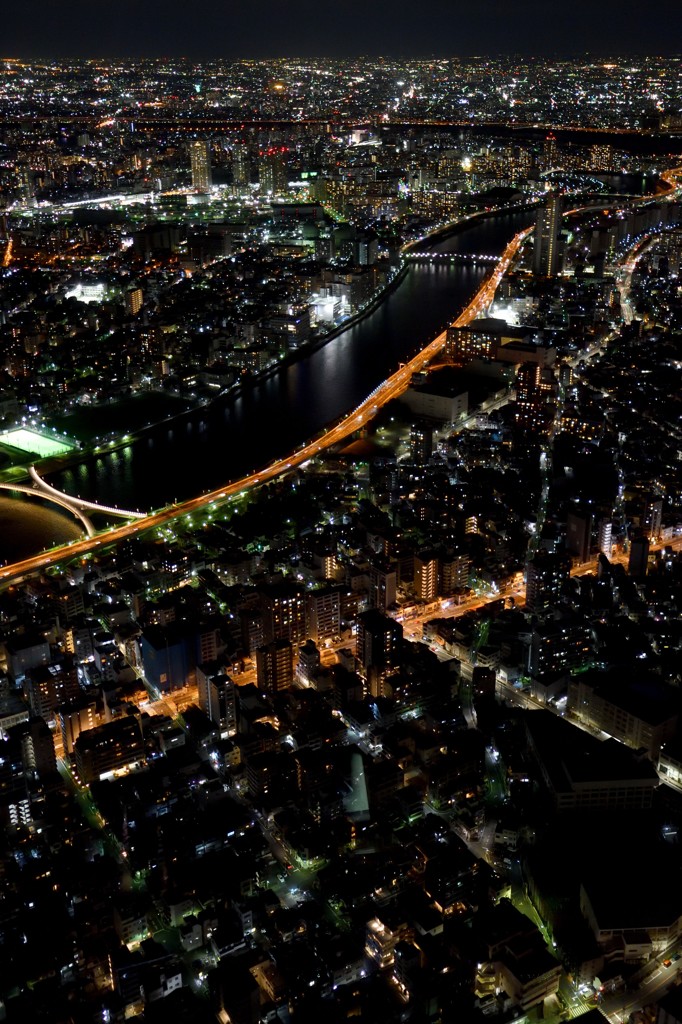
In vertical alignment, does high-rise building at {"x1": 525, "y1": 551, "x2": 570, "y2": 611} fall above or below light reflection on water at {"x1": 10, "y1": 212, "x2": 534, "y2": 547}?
above

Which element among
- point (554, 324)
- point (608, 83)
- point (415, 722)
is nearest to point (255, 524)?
point (415, 722)

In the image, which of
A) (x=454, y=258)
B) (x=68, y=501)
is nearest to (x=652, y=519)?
(x=68, y=501)

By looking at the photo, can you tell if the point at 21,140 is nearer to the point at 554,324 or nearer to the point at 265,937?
the point at 554,324

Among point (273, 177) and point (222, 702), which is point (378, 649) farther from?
point (273, 177)

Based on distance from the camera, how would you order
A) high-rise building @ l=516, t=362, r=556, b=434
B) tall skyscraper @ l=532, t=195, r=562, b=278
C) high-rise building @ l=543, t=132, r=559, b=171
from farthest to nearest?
high-rise building @ l=543, t=132, r=559, b=171
tall skyscraper @ l=532, t=195, r=562, b=278
high-rise building @ l=516, t=362, r=556, b=434

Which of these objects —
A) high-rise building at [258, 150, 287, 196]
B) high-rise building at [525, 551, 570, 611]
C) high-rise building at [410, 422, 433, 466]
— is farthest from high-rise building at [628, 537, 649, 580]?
high-rise building at [258, 150, 287, 196]

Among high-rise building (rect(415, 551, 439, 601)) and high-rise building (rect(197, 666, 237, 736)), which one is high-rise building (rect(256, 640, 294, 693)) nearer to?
high-rise building (rect(197, 666, 237, 736))
